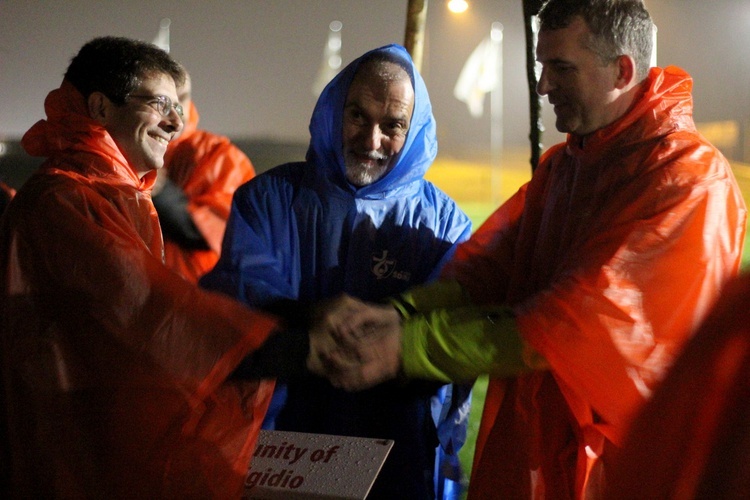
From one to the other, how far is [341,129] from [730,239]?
47.0 inches

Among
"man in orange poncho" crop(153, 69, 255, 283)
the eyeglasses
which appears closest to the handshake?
the eyeglasses

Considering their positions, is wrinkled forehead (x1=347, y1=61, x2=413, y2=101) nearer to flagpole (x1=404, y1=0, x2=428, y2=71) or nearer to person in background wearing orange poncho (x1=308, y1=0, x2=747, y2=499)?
person in background wearing orange poncho (x1=308, y1=0, x2=747, y2=499)

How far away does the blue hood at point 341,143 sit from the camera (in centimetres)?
236

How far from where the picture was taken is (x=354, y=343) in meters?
2.00

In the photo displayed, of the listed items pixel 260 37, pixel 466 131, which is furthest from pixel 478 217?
pixel 260 37

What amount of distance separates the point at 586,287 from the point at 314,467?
0.71 meters

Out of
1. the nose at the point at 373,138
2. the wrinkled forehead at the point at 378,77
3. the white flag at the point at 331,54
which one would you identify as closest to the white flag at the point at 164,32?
the white flag at the point at 331,54

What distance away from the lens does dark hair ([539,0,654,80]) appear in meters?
1.92

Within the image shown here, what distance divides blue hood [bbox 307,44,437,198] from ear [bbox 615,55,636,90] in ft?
2.29

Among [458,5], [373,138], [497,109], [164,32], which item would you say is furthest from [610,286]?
Answer: [164,32]

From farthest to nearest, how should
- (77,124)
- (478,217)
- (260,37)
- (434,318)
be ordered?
1. (478,217)
2. (260,37)
3. (77,124)
4. (434,318)

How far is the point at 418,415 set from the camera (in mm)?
2240

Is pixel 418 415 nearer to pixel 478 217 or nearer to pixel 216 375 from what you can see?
pixel 216 375

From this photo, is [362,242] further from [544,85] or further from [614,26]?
[614,26]
